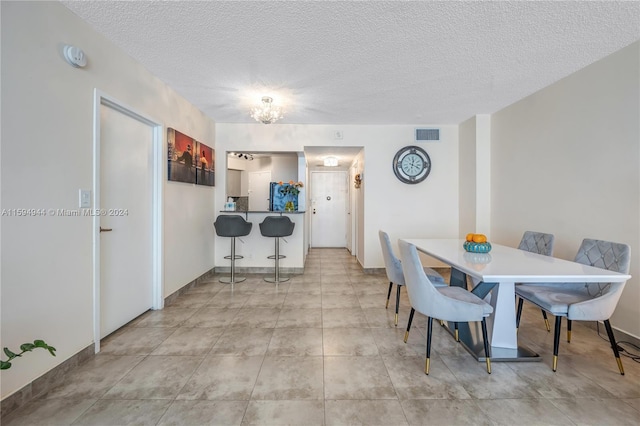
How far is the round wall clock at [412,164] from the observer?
4.39 m

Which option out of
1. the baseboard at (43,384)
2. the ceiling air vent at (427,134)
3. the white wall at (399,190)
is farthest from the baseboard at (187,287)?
the ceiling air vent at (427,134)

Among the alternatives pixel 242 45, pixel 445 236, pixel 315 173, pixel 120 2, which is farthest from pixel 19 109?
pixel 315 173

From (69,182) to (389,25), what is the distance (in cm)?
244

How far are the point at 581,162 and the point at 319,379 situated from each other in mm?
3050

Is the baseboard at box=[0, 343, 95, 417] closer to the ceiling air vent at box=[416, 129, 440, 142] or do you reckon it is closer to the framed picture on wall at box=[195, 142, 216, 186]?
the framed picture on wall at box=[195, 142, 216, 186]

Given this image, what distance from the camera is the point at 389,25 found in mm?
1933

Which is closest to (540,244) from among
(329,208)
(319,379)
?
(319,379)

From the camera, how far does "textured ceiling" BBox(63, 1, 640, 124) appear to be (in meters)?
1.79

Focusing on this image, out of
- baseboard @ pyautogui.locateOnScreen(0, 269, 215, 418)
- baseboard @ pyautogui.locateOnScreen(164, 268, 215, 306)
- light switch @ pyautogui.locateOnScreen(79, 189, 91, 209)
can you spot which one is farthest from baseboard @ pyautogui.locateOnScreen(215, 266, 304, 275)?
light switch @ pyautogui.locateOnScreen(79, 189, 91, 209)

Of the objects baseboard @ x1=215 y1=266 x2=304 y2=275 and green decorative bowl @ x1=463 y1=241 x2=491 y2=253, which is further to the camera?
baseboard @ x1=215 y1=266 x2=304 y2=275

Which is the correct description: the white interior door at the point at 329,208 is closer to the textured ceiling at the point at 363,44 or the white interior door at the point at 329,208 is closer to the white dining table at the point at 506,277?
the textured ceiling at the point at 363,44

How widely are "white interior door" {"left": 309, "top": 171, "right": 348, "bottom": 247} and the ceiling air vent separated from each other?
2.87m

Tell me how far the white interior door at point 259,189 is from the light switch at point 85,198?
495 cm

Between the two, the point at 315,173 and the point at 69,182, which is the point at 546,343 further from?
the point at 315,173
